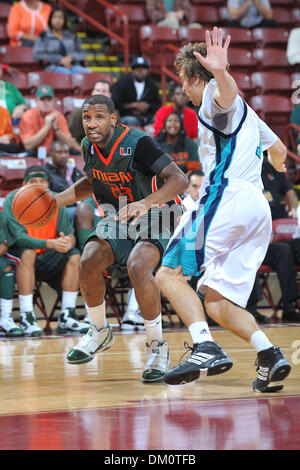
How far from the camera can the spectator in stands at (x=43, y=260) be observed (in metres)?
7.44

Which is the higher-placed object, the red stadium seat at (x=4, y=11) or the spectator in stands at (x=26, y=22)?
the red stadium seat at (x=4, y=11)

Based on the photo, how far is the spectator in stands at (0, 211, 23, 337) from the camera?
24.2ft

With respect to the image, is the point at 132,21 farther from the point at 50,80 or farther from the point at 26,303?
the point at 26,303

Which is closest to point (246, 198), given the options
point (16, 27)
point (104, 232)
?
point (104, 232)

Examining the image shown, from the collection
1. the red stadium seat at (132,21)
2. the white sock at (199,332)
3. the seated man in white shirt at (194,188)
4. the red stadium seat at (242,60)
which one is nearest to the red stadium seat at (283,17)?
the red stadium seat at (242,60)

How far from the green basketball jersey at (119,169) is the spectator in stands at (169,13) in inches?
327

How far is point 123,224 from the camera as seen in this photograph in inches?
186

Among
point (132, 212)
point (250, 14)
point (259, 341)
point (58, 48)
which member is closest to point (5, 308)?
point (132, 212)

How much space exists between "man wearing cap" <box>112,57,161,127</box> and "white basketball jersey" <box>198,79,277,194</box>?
6.34 metres

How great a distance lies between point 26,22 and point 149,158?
7.32 metres

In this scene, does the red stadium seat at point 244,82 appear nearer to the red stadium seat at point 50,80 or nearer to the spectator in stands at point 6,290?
the red stadium seat at point 50,80

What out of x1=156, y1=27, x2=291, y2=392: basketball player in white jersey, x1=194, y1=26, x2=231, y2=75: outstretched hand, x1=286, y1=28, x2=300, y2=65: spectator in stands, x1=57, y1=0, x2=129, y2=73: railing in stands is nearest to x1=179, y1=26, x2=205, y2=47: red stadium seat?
x1=57, y1=0, x2=129, y2=73: railing in stands

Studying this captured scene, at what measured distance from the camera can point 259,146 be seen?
4051 millimetres

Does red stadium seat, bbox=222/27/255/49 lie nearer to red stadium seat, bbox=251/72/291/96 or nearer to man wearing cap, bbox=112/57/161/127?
red stadium seat, bbox=251/72/291/96
